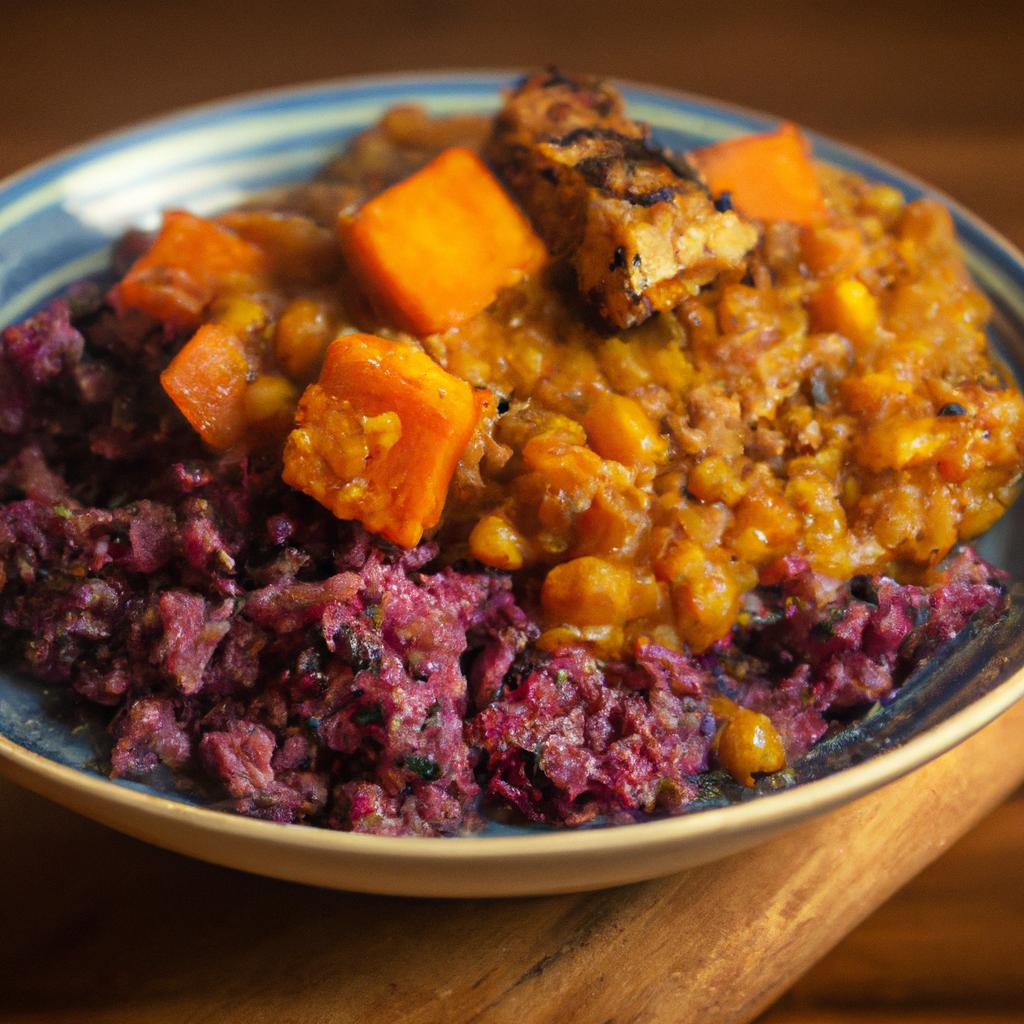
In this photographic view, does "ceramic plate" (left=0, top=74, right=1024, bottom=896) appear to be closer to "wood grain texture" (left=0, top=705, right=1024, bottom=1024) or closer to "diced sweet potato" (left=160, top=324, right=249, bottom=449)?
"wood grain texture" (left=0, top=705, right=1024, bottom=1024)

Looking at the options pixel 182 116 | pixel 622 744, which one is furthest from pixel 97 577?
pixel 182 116

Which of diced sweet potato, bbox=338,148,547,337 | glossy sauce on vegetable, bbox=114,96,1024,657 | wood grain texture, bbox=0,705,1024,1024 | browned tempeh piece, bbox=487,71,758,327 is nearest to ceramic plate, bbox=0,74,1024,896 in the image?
wood grain texture, bbox=0,705,1024,1024

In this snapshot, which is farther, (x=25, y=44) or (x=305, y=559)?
(x=25, y=44)

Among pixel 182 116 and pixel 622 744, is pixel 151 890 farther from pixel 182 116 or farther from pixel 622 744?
pixel 182 116

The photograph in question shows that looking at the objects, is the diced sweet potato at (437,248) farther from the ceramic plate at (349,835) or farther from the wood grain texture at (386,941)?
the wood grain texture at (386,941)

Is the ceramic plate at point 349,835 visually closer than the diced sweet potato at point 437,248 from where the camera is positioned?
Yes

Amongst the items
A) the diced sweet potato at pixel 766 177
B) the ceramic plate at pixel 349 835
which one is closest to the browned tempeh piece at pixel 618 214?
the diced sweet potato at pixel 766 177
